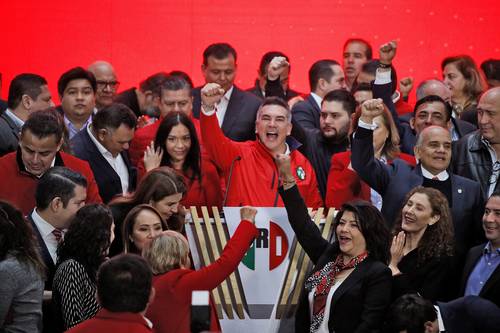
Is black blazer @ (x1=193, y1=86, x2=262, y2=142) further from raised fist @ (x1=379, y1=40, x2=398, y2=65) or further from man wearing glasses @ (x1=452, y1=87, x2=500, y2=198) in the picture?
man wearing glasses @ (x1=452, y1=87, x2=500, y2=198)

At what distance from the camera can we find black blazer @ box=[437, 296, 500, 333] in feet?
23.1

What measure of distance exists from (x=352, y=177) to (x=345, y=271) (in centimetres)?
117

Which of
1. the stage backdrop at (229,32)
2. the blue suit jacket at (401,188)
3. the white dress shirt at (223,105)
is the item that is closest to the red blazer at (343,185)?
the blue suit jacket at (401,188)

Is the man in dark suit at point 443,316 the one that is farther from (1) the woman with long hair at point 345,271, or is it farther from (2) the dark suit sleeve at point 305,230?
(2) the dark suit sleeve at point 305,230

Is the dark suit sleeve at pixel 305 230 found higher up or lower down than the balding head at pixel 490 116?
lower down

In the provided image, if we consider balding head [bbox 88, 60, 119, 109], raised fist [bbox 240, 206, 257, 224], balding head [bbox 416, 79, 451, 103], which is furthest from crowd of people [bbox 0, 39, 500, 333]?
balding head [bbox 88, 60, 119, 109]

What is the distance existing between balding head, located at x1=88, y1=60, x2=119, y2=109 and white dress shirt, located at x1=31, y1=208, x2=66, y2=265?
3.45 meters

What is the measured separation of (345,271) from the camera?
22.9 ft

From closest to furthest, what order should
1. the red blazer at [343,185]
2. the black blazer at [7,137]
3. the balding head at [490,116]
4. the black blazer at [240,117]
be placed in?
1. the red blazer at [343,185]
2. the black blazer at [7,137]
3. the balding head at [490,116]
4. the black blazer at [240,117]

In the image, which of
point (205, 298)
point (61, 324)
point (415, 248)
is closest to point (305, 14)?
point (415, 248)

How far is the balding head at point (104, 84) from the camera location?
33.9 ft

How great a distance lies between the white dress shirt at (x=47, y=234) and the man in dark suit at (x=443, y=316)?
1.85 metres

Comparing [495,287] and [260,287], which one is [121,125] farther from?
[495,287]

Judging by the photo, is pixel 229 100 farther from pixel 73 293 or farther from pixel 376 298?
pixel 73 293
